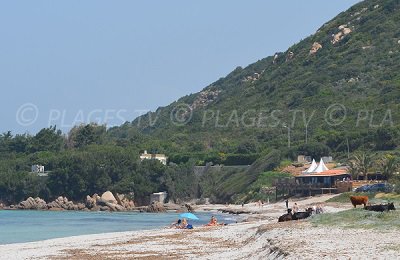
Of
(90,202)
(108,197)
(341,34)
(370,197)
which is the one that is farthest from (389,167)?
(341,34)

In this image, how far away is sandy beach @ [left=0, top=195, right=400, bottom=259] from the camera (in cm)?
2225

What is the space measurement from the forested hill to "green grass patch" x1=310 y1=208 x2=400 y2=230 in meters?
64.8

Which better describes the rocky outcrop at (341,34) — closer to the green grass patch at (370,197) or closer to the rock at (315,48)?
the rock at (315,48)

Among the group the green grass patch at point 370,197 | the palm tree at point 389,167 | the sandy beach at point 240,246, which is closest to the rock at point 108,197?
the palm tree at point 389,167

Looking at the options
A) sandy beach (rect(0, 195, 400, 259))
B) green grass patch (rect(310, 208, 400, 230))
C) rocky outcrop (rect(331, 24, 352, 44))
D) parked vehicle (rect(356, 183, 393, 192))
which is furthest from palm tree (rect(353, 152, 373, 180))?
rocky outcrop (rect(331, 24, 352, 44))

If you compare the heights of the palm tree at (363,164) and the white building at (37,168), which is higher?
the white building at (37,168)

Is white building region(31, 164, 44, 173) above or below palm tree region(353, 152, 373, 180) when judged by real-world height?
above

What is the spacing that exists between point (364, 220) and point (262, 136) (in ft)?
325

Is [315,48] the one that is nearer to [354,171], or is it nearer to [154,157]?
[154,157]

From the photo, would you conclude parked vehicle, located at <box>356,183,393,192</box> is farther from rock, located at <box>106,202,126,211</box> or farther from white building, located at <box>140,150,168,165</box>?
white building, located at <box>140,150,168,165</box>

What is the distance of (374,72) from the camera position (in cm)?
15112

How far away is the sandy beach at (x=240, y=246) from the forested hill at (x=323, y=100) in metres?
63.9

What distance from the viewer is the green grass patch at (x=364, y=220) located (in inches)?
1110

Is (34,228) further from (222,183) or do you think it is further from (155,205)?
(222,183)
